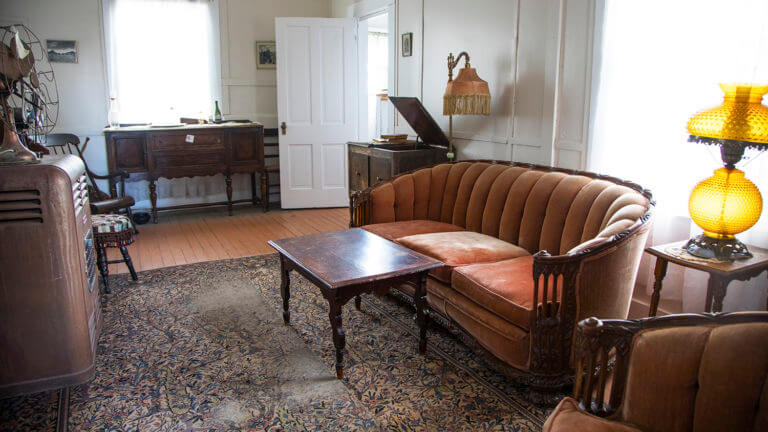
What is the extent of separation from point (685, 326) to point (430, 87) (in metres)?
3.96

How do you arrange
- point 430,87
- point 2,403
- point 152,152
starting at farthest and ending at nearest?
point 152,152 < point 430,87 < point 2,403

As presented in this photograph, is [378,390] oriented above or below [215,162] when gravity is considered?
below

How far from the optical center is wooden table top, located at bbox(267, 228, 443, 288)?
245 cm


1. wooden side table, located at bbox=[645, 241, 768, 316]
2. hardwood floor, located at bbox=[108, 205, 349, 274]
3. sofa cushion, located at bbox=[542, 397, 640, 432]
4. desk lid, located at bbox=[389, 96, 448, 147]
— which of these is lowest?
hardwood floor, located at bbox=[108, 205, 349, 274]

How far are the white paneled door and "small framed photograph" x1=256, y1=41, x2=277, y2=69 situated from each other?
564mm

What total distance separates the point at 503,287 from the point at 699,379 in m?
1.16

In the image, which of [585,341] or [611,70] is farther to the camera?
[611,70]

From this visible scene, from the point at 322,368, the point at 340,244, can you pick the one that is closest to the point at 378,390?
the point at 322,368

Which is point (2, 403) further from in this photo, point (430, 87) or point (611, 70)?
point (430, 87)

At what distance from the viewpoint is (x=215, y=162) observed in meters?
5.95

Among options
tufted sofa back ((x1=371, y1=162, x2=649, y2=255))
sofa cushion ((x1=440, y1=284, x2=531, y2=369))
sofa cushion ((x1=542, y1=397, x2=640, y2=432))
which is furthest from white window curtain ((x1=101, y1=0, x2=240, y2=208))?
sofa cushion ((x1=542, y1=397, x2=640, y2=432))

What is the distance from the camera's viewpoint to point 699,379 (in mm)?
1295

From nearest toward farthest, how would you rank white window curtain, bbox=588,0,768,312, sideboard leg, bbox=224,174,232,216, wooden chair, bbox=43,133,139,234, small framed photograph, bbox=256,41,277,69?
white window curtain, bbox=588,0,768,312, wooden chair, bbox=43,133,139,234, sideboard leg, bbox=224,174,232,216, small framed photograph, bbox=256,41,277,69

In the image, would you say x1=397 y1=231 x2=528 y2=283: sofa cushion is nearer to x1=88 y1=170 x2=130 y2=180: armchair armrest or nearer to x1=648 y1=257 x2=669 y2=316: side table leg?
x1=648 y1=257 x2=669 y2=316: side table leg
